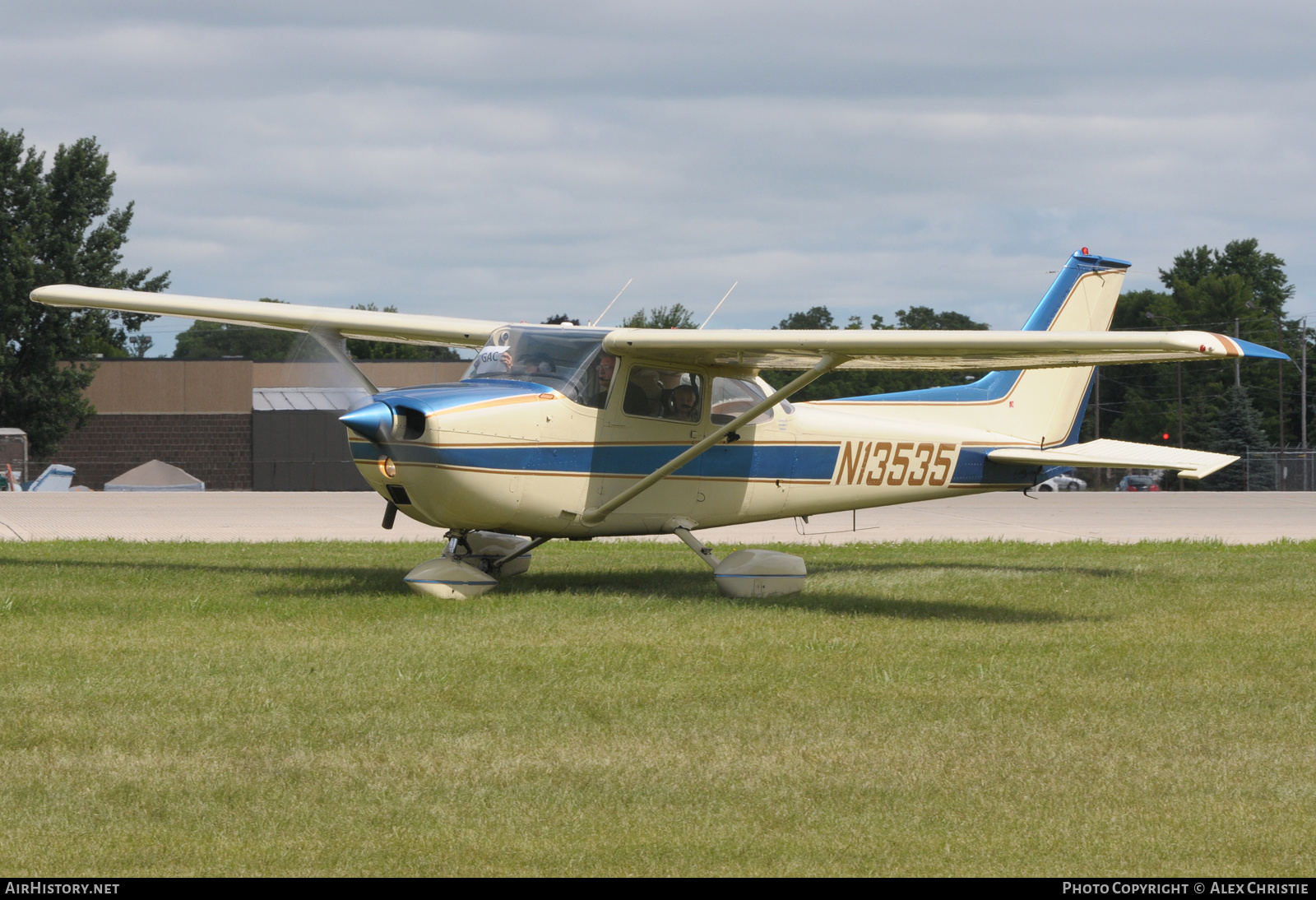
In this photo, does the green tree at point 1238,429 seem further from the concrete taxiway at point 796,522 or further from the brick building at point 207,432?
the brick building at point 207,432

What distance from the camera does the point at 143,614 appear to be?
9.95 meters

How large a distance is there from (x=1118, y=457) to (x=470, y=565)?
669 centimetres

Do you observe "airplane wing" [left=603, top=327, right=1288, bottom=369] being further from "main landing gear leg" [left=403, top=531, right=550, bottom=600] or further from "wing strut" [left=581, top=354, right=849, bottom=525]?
"main landing gear leg" [left=403, top=531, right=550, bottom=600]

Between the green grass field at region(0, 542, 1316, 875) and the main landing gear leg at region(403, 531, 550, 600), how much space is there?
0.22 metres

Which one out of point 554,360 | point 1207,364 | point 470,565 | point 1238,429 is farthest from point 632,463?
point 1207,364

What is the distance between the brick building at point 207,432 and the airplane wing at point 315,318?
39.8 metres

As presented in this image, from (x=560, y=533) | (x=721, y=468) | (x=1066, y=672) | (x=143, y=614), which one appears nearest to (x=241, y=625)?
(x=143, y=614)

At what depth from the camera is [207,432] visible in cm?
5462

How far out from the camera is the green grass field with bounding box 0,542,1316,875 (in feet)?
15.4

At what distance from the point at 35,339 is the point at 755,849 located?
168ft

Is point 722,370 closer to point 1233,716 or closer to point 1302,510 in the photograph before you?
point 1233,716

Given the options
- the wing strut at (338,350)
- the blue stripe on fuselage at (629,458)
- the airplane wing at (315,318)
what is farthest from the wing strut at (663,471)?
the wing strut at (338,350)

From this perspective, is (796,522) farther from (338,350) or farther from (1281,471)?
(1281,471)

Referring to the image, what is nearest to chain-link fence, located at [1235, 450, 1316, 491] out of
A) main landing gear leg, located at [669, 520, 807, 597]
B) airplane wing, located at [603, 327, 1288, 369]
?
airplane wing, located at [603, 327, 1288, 369]
